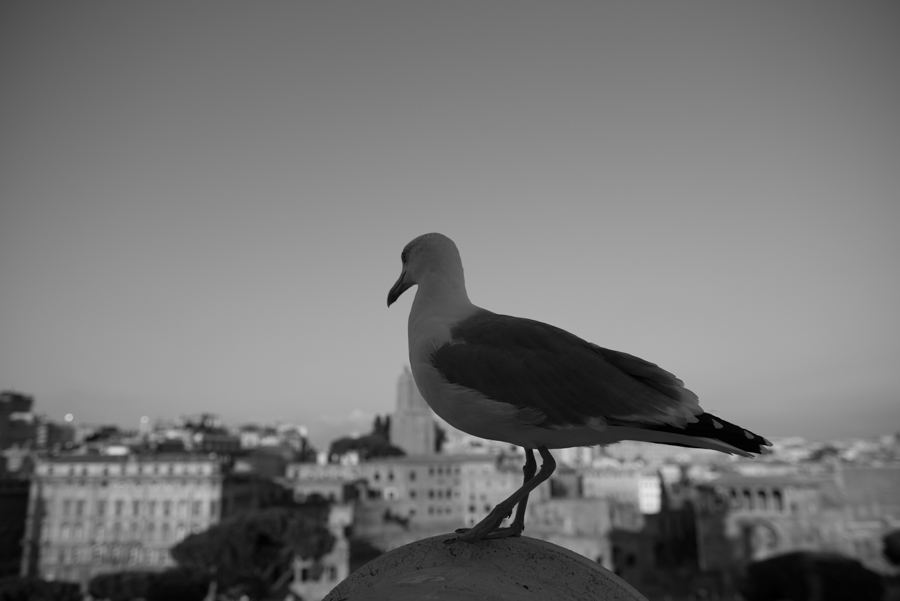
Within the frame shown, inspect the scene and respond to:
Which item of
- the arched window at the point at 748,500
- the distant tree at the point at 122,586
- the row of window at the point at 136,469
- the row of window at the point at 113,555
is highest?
the row of window at the point at 136,469

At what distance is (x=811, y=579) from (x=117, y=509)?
55741 millimetres

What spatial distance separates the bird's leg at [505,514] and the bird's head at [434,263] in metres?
1.43

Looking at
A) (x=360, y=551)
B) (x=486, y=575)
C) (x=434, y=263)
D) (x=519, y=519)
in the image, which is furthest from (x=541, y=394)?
(x=360, y=551)

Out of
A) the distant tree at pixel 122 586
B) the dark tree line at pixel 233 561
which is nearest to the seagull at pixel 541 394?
the dark tree line at pixel 233 561

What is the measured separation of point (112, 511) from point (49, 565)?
595 cm

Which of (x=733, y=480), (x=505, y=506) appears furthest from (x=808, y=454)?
(x=505, y=506)

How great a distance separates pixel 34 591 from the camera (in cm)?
3834

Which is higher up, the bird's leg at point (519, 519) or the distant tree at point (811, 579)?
the bird's leg at point (519, 519)

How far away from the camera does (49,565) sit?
53406 mm

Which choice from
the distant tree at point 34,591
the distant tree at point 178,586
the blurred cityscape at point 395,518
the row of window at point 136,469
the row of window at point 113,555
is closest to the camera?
the distant tree at point 34,591

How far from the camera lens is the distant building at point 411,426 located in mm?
120312

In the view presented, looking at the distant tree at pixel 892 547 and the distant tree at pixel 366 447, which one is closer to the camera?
the distant tree at pixel 892 547

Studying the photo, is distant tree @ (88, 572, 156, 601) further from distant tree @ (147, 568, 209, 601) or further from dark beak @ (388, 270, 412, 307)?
dark beak @ (388, 270, 412, 307)

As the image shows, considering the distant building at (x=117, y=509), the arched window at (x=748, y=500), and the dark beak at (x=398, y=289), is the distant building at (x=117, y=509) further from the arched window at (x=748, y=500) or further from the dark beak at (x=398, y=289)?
the dark beak at (x=398, y=289)
